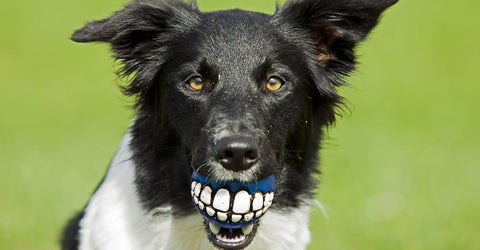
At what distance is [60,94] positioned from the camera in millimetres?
14562

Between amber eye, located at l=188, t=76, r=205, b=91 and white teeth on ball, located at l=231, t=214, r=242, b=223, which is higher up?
amber eye, located at l=188, t=76, r=205, b=91

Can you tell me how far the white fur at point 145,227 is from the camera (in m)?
5.13

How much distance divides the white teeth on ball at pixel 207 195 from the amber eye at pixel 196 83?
1.97ft

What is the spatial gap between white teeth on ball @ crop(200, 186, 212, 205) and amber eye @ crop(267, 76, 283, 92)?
0.70m

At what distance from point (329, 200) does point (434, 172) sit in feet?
6.14

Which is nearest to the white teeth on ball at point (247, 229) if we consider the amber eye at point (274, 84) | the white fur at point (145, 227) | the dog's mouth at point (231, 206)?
the dog's mouth at point (231, 206)

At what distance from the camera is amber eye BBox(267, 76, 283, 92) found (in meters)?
4.89

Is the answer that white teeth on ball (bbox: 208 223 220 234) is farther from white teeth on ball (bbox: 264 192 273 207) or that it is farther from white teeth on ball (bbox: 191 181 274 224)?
white teeth on ball (bbox: 264 192 273 207)

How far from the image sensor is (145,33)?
5277 mm

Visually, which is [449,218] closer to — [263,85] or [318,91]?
[318,91]

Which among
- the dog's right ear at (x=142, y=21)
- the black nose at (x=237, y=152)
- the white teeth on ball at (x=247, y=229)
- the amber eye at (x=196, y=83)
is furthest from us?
the dog's right ear at (x=142, y=21)

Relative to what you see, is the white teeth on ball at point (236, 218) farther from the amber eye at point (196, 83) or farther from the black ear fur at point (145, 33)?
the black ear fur at point (145, 33)

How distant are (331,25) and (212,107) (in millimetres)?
1037

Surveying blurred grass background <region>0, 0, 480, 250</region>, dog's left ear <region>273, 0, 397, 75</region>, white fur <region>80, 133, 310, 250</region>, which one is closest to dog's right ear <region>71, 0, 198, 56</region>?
blurred grass background <region>0, 0, 480, 250</region>
